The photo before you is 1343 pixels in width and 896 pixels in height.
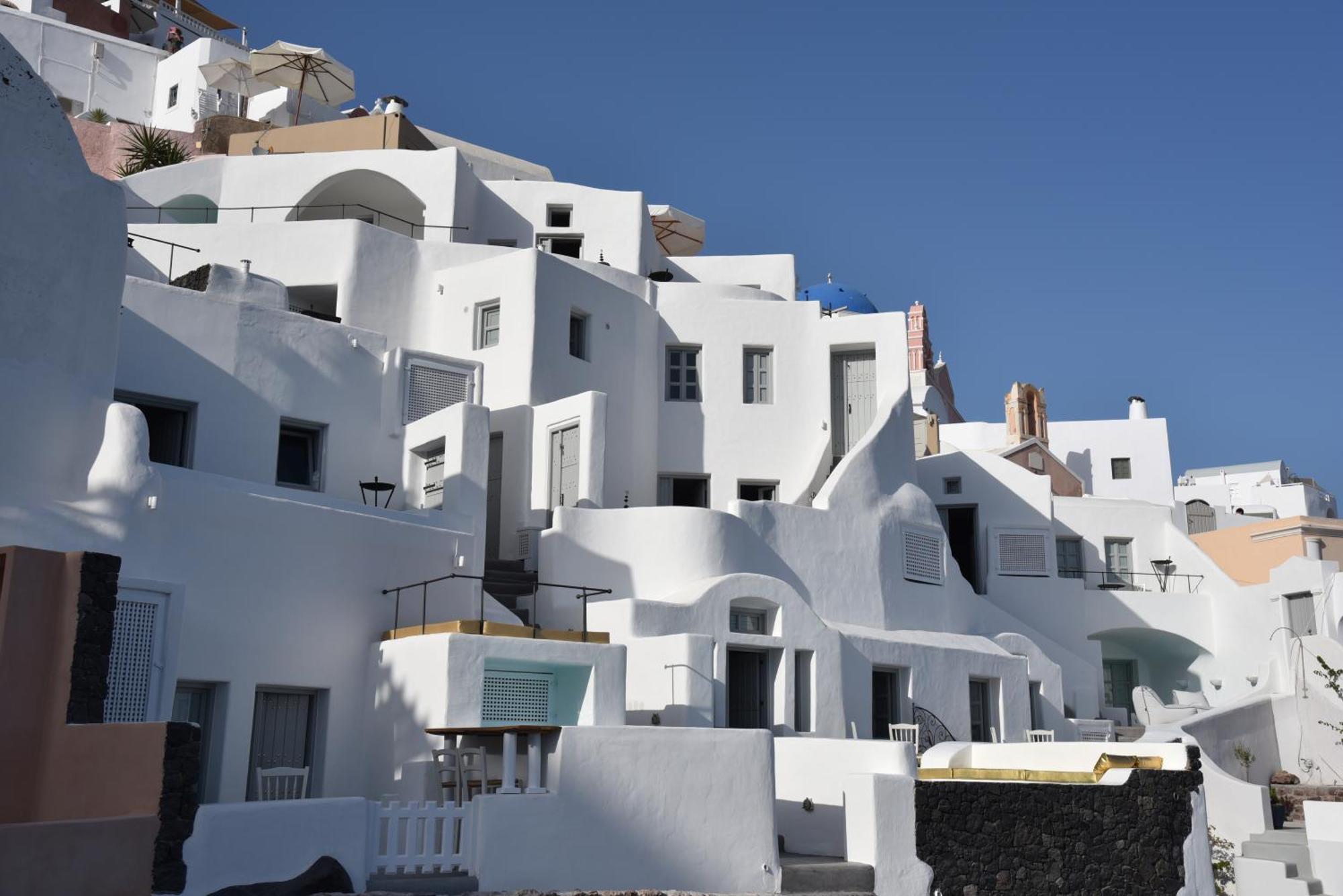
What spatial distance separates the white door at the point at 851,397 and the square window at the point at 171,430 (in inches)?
510

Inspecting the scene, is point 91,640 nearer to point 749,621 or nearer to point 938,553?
point 749,621

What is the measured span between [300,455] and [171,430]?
223 cm

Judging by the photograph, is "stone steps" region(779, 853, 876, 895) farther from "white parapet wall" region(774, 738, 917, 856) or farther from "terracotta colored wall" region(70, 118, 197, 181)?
"terracotta colored wall" region(70, 118, 197, 181)

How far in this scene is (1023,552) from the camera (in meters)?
31.0

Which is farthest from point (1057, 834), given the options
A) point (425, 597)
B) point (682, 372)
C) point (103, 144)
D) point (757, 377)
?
point (103, 144)

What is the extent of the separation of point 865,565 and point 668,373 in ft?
20.0

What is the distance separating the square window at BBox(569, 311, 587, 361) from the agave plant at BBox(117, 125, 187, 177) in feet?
33.8

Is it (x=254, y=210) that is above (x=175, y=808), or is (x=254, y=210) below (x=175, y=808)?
above

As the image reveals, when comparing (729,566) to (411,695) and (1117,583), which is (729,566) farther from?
(1117,583)

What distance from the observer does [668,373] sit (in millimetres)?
27812

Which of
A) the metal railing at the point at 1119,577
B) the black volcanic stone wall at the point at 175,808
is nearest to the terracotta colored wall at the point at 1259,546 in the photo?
the metal railing at the point at 1119,577

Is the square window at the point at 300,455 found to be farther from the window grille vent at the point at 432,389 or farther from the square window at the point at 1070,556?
the square window at the point at 1070,556

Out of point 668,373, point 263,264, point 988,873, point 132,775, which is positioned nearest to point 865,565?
point 668,373

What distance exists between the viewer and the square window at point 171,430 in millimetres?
19641
